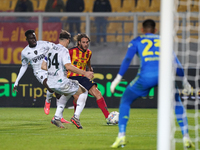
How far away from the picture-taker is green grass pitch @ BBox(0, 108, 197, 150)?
17.3 feet

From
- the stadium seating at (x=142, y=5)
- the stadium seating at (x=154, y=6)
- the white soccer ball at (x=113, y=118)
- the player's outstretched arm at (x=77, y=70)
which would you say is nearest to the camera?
the player's outstretched arm at (x=77, y=70)

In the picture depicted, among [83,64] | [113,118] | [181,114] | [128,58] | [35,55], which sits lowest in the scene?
[113,118]

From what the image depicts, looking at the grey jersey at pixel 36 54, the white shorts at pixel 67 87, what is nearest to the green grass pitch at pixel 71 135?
the white shorts at pixel 67 87

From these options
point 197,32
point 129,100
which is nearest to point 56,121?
point 129,100

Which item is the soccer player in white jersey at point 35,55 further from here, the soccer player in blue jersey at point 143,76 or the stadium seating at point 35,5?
the stadium seating at point 35,5

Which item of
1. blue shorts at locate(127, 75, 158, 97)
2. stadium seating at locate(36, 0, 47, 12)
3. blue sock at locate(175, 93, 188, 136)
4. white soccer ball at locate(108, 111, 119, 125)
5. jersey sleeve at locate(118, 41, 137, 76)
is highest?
stadium seating at locate(36, 0, 47, 12)

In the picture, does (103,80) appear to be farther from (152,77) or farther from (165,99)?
(165,99)

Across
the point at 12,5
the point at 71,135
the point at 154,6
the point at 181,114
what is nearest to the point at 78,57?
the point at 71,135

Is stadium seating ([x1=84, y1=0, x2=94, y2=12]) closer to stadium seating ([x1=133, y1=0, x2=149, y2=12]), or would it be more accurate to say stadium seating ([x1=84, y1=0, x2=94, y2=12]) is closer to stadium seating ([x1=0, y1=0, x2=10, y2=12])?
stadium seating ([x1=133, y1=0, x2=149, y2=12])

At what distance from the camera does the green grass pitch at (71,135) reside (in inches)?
207

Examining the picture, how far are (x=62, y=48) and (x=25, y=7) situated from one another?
785 centimetres

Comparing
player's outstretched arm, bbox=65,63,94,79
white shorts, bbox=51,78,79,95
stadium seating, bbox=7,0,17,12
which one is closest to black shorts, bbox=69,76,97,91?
white shorts, bbox=51,78,79,95

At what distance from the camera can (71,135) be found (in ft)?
20.6

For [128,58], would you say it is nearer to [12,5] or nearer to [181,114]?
[181,114]
